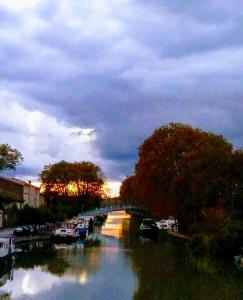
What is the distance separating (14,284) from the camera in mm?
40844

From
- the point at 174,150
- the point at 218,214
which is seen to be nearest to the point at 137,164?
the point at 174,150

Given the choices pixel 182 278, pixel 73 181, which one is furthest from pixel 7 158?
pixel 73 181

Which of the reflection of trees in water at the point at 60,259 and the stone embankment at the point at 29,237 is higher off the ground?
the stone embankment at the point at 29,237

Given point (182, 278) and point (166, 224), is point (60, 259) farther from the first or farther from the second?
point (166, 224)

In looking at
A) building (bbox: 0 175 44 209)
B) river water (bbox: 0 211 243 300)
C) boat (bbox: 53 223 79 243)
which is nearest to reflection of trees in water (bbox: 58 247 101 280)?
river water (bbox: 0 211 243 300)

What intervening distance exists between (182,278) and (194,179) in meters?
27.2

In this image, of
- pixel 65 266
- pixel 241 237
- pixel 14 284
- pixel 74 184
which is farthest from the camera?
pixel 74 184

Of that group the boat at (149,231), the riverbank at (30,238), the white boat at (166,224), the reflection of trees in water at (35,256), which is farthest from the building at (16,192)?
the reflection of trees in water at (35,256)

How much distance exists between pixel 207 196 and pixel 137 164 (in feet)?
84.9

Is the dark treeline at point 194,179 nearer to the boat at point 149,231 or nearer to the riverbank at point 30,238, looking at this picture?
→ the boat at point 149,231

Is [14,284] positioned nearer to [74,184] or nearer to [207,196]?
[207,196]

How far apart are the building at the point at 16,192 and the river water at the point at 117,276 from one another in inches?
1422

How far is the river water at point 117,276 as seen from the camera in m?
38.0

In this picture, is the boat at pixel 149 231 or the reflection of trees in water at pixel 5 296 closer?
the reflection of trees in water at pixel 5 296
